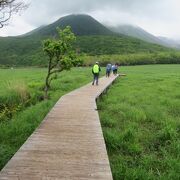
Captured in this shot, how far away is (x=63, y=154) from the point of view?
626 cm

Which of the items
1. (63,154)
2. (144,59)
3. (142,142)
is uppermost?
(63,154)

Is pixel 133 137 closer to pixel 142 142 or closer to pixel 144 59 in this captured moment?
pixel 142 142

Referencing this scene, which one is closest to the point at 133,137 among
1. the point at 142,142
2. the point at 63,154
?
the point at 142,142

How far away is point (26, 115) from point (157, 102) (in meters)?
6.73

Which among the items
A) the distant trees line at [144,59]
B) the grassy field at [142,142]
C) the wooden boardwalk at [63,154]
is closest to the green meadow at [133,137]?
the grassy field at [142,142]

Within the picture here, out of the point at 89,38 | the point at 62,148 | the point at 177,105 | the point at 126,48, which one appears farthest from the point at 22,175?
the point at 89,38

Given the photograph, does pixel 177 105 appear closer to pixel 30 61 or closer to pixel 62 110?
pixel 62 110

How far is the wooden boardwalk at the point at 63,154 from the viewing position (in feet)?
17.2

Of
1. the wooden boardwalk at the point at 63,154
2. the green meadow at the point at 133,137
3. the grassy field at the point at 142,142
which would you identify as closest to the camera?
the wooden boardwalk at the point at 63,154

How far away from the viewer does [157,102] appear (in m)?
15.0

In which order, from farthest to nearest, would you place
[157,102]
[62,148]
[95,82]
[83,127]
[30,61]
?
1. [30,61]
2. [95,82]
3. [157,102]
4. [83,127]
5. [62,148]

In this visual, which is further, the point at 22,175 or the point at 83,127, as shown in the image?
the point at 83,127

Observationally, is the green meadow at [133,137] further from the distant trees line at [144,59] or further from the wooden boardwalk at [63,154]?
the distant trees line at [144,59]

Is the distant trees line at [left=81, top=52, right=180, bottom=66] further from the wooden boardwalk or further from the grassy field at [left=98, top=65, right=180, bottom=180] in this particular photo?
the wooden boardwalk
